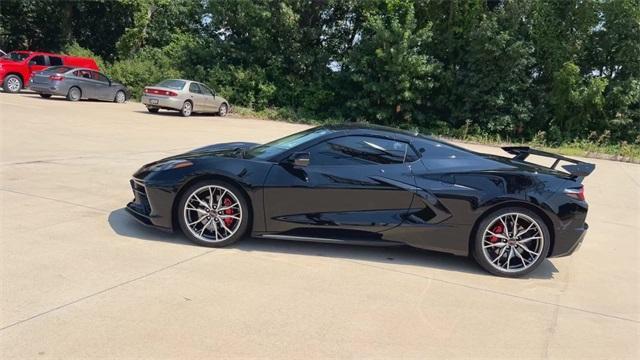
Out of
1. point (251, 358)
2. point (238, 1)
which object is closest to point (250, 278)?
point (251, 358)

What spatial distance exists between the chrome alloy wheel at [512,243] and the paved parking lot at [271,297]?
192mm

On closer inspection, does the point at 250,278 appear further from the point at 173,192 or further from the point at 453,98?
the point at 453,98

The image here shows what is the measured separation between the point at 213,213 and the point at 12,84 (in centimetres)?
2255

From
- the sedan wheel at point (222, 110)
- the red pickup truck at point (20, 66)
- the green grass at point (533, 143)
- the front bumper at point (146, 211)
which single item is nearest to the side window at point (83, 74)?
the red pickup truck at point (20, 66)

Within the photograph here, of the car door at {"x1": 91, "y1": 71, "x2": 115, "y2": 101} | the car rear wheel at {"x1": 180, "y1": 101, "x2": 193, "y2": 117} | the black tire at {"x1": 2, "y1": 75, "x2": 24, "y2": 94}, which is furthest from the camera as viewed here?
the car door at {"x1": 91, "y1": 71, "x2": 115, "y2": 101}

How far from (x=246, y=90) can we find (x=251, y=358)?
25.8m

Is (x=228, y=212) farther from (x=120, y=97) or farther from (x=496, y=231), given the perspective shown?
(x=120, y=97)

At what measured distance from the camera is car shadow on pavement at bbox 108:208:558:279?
5.31 meters

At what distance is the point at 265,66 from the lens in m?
29.0

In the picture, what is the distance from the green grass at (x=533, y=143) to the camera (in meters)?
19.3

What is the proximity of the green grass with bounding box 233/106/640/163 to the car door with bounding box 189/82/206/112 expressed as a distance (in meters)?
3.47

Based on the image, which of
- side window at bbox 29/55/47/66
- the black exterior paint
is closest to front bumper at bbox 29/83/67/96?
side window at bbox 29/55/47/66

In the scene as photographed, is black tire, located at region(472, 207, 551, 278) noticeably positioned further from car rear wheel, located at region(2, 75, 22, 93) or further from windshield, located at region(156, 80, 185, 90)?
car rear wheel, located at region(2, 75, 22, 93)

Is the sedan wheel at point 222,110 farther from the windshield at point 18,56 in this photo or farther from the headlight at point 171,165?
the headlight at point 171,165
